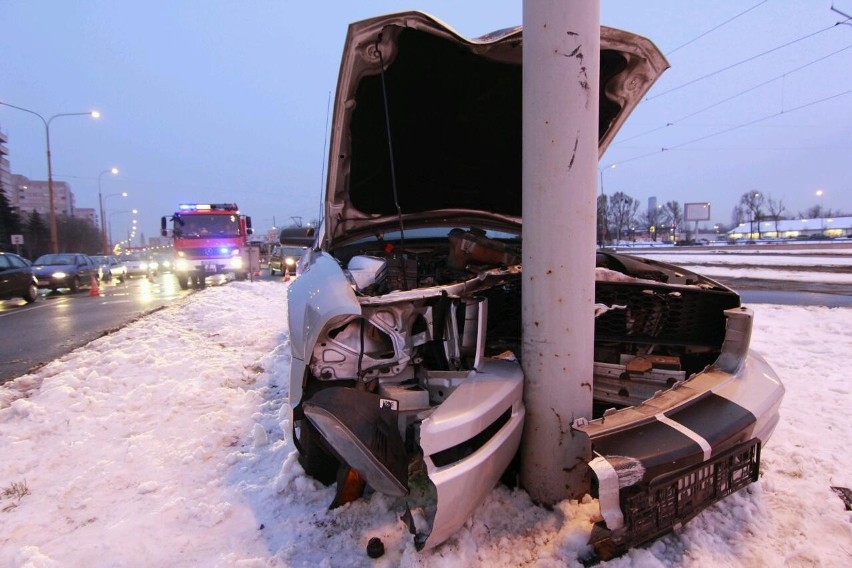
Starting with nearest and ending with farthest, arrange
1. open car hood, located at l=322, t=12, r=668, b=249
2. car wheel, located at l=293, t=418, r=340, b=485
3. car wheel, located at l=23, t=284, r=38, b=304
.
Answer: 1. car wheel, located at l=293, t=418, r=340, b=485
2. open car hood, located at l=322, t=12, r=668, b=249
3. car wheel, located at l=23, t=284, r=38, b=304

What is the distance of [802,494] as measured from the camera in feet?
8.38

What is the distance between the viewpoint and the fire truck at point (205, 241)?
1658cm

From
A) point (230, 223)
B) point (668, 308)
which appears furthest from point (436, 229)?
point (230, 223)

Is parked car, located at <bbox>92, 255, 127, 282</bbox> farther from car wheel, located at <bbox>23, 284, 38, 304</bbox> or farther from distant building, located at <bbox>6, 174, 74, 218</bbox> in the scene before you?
distant building, located at <bbox>6, 174, 74, 218</bbox>

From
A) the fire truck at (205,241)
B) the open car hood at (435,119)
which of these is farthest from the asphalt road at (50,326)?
the open car hood at (435,119)

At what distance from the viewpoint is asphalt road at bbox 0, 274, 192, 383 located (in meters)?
6.15

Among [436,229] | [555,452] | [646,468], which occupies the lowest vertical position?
[555,452]

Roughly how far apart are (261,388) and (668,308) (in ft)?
11.7

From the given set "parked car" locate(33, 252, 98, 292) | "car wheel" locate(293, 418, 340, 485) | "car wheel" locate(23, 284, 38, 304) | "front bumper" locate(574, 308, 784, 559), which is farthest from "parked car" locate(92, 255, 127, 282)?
"front bumper" locate(574, 308, 784, 559)

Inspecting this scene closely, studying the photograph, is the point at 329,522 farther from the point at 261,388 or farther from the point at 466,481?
the point at 261,388

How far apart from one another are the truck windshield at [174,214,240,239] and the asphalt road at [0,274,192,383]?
3680mm

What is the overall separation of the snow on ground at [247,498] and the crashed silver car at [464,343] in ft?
0.77

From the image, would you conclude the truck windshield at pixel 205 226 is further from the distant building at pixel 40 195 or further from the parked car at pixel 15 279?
the distant building at pixel 40 195

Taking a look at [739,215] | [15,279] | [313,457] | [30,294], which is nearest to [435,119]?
[313,457]
